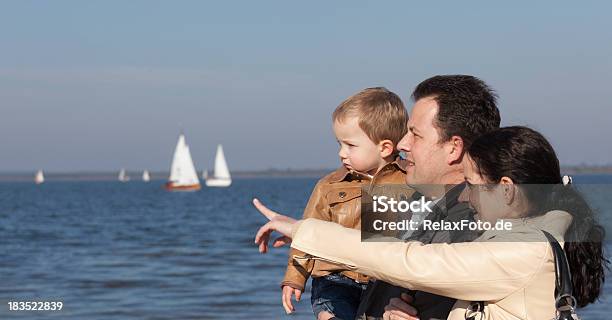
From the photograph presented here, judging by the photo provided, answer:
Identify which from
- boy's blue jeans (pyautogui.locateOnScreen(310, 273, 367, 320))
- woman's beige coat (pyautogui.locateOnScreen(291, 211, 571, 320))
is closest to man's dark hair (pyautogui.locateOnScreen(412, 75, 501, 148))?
woman's beige coat (pyautogui.locateOnScreen(291, 211, 571, 320))

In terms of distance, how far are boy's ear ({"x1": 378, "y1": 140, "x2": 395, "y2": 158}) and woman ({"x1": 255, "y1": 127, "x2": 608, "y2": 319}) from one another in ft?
3.97

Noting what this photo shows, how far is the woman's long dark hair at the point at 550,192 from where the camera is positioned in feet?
8.56

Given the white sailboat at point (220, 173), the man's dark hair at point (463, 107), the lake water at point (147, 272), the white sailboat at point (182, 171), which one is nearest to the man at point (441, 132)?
the man's dark hair at point (463, 107)

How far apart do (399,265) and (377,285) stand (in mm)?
585

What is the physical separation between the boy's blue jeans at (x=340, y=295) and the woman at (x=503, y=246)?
3.88ft

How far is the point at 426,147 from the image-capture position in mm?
3158

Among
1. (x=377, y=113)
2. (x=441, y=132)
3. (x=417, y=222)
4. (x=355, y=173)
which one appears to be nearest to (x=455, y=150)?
(x=441, y=132)

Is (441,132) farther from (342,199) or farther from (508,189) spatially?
(342,199)

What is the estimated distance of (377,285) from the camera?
3.13m

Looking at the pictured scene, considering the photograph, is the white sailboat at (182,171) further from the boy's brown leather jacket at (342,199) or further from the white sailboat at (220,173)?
the boy's brown leather jacket at (342,199)

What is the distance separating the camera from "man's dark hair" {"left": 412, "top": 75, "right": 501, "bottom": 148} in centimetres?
313

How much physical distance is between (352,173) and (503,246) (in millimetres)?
1625

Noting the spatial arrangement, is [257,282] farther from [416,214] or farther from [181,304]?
[416,214]

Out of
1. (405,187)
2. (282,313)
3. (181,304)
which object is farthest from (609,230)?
(181,304)
